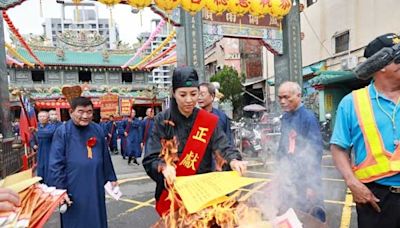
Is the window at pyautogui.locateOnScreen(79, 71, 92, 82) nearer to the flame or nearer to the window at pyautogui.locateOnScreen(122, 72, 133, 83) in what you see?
the window at pyautogui.locateOnScreen(122, 72, 133, 83)

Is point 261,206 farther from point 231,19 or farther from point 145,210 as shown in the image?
→ point 231,19

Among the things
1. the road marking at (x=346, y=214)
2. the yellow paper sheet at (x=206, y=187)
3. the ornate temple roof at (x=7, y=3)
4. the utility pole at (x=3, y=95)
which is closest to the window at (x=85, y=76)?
the utility pole at (x=3, y=95)

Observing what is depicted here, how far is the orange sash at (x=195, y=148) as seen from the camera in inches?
90.5

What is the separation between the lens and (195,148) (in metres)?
2.33

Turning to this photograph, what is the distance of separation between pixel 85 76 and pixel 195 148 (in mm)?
32583

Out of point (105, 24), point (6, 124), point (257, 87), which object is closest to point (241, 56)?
point (257, 87)

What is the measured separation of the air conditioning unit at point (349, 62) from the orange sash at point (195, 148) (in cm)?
1266

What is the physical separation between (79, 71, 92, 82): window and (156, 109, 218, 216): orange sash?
32.3 metres

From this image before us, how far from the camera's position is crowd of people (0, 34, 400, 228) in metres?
2.04

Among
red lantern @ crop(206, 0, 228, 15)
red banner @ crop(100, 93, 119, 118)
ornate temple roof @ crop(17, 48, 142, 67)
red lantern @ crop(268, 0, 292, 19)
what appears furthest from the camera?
ornate temple roof @ crop(17, 48, 142, 67)

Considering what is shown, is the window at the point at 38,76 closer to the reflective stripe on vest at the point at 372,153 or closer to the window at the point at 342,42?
the window at the point at 342,42

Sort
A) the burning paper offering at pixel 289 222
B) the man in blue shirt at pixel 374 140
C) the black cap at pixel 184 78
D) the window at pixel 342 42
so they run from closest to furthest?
the burning paper offering at pixel 289 222
the man in blue shirt at pixel 374 140
the black cap at pixel 184 78
the window at pixel 342 42

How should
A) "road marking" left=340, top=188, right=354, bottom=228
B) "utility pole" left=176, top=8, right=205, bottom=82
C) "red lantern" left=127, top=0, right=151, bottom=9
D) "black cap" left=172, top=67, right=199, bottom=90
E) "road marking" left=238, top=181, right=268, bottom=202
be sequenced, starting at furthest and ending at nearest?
"utility pole" left=176, top=8, right=205, bottom=82, "red lantern" left=127, top=0, right=151, bottom=9, "road marking" left=340, top=188, right=354, bottom=228, "black cap" left=172, top=67, right=199, bottom=90, "road marking" left=238, top=181, right=268, bottom=202

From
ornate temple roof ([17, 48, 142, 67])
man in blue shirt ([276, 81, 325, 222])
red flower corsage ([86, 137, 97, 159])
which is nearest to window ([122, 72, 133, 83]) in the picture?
ornate temple roof ([17, 48, 142, 67])
